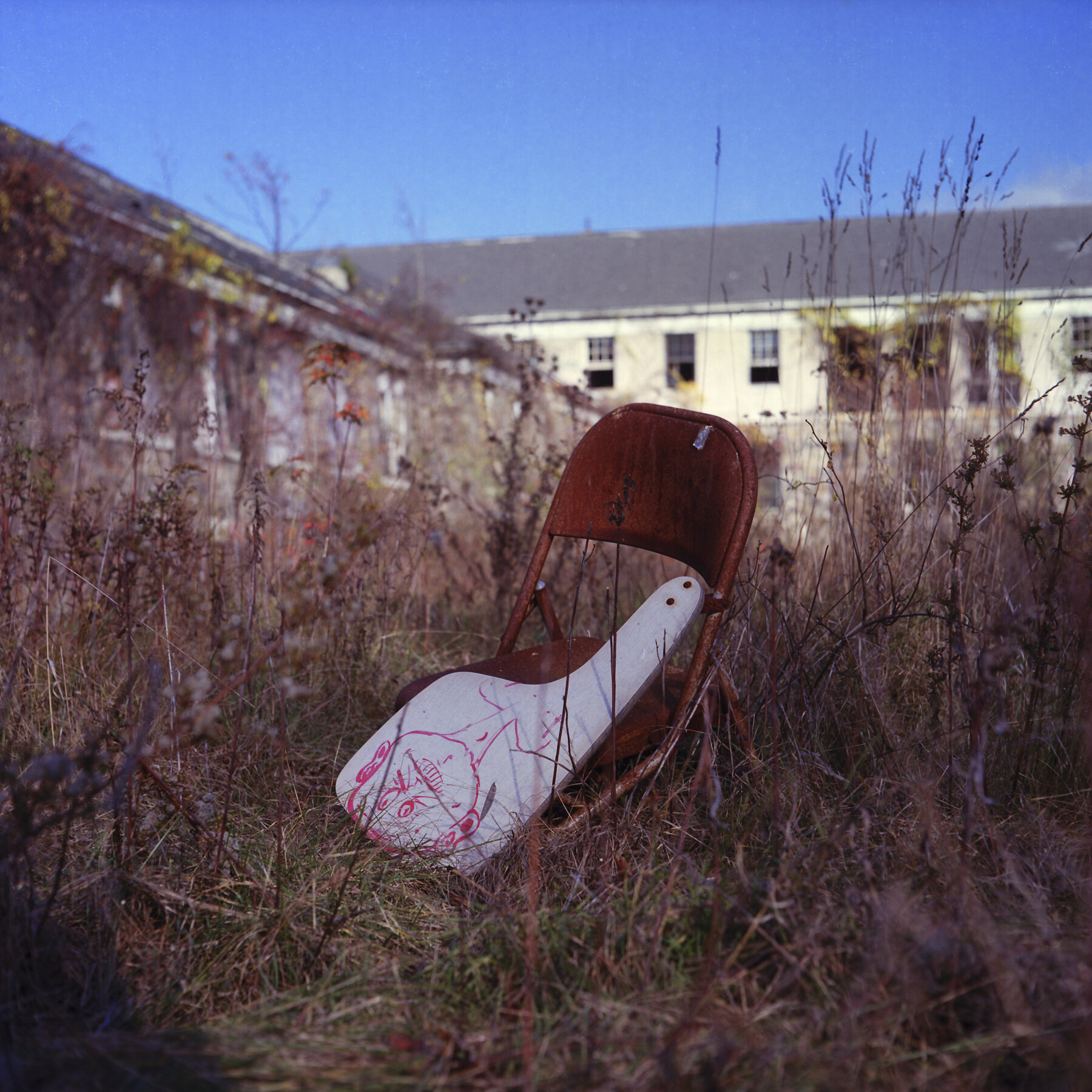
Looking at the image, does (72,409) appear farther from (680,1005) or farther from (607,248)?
(607,248)

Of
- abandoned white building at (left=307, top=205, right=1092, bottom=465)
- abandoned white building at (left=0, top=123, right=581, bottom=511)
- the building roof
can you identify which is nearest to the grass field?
abandoned white building at (left=0, top=123, right=581, bottom=511)

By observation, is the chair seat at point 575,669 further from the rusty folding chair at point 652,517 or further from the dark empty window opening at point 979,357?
the dark empty window opening at point 979,357

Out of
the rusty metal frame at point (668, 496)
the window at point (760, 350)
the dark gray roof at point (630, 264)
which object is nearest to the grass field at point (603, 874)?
the rusty metal frame at point (668, 496)

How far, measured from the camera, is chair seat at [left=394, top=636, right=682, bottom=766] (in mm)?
1828

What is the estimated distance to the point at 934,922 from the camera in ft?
4.35

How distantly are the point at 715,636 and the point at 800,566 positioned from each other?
1412mm

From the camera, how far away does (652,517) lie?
88.0 inches

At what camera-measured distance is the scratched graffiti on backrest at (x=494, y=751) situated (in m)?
1.79

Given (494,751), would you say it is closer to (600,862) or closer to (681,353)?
(600,862)

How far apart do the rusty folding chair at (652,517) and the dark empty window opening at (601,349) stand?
1786 centimetres

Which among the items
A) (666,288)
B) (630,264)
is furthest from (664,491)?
(630,264)

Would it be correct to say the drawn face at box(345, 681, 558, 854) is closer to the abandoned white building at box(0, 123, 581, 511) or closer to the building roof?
the abandoned white building at box(0, 123, 581, 511)

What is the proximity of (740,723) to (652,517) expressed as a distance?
0.56 metres

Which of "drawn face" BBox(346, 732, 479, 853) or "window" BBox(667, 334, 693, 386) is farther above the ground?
"window" BBox(667, 334, 693, 386)
